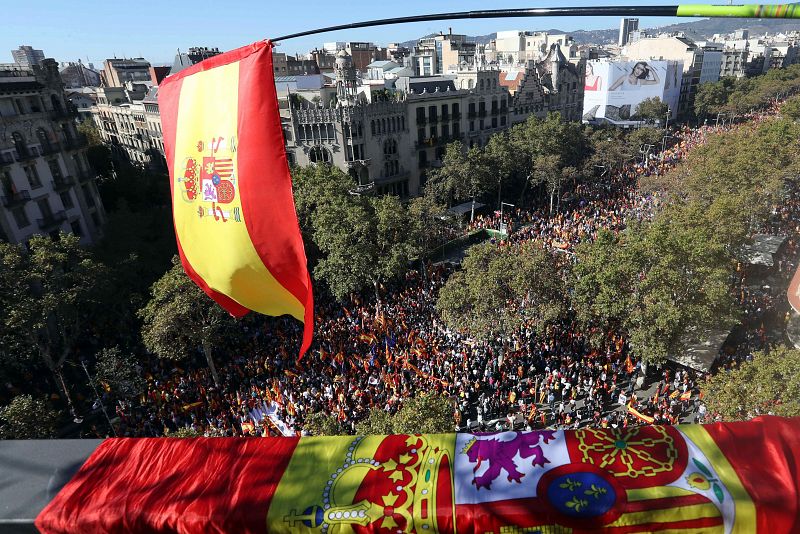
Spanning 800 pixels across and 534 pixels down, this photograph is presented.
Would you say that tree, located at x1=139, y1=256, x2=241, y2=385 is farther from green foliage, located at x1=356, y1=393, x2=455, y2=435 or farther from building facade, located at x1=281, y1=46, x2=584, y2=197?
building facade, located at x1=281, y1=46, x2=584, y2=197

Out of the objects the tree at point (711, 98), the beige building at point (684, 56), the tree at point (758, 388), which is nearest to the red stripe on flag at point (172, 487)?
the tree at point (758, 388)

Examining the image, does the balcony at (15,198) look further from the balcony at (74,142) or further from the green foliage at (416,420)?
the green foliage at (416,420)

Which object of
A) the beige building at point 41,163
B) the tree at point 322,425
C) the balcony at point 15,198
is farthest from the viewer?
the beige building at point 41,163

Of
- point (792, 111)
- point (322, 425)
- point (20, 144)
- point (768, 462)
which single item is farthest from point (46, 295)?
point (792, 111)

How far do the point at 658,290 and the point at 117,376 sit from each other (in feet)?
73.3

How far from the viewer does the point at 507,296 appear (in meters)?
21.1

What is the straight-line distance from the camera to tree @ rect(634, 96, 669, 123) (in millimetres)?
70688

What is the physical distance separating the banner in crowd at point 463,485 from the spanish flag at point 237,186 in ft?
5.60

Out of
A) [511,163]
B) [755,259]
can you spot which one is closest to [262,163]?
[755,259]

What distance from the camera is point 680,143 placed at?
215ft

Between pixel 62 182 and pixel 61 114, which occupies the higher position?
pixel 61 114

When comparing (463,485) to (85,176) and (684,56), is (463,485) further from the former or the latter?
(684,56)

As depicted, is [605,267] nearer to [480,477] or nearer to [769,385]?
[769,385]

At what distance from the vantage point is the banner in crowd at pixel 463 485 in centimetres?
448
